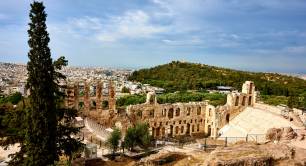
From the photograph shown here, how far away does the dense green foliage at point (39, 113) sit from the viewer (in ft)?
82.5

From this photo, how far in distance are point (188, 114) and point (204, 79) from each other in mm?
75189

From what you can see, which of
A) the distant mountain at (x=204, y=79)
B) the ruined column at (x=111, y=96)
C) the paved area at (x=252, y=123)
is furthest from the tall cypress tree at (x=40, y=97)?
the distant mountain at (x=204, y=79)

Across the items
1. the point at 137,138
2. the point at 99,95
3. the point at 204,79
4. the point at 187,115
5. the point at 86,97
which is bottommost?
the point at 137,138

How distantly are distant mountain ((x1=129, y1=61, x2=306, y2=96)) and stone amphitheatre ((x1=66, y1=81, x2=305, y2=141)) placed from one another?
57.7 metres

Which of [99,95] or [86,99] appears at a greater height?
[99,95]

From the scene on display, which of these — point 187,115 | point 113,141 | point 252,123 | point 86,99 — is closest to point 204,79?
point 187,115

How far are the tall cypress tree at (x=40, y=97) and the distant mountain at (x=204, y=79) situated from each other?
87.9m

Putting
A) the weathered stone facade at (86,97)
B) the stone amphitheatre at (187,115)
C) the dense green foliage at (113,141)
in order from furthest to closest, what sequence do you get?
the stone amphitheatre at (187,115) → the weathered stone facade at (86,97) → the dense green foliage at (113,141)

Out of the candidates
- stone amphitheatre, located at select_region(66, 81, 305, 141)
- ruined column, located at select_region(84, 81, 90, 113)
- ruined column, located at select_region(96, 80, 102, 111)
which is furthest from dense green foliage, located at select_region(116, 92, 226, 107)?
ruined column, located at select_region(84, 81, 90, 113)

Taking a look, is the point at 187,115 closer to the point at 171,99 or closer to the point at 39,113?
the point at 171,99

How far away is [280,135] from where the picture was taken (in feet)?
97.6

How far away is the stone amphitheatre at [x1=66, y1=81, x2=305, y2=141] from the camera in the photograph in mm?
45281

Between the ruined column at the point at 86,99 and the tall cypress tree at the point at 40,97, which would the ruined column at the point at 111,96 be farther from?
the tall cypress tree at the point at 40,97

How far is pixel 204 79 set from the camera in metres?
128
